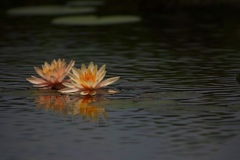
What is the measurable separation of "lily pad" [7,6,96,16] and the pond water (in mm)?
2443

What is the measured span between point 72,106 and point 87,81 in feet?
1.08

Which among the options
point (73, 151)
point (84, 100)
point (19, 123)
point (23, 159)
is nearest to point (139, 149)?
point (73, 151)

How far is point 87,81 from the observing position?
20.1 ft

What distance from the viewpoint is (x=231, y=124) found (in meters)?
5.13

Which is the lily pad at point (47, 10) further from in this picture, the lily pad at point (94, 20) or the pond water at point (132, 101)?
the pond water at point (132, 101)

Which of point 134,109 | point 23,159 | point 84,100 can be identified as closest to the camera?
point 23,159

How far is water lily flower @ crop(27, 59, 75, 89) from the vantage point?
6465 mm

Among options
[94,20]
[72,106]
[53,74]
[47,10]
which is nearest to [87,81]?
[72,106]

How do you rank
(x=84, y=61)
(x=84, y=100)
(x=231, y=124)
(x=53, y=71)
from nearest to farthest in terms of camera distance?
(x=231, y=124), (x=84, y=100), (x=53, y=71), (x=84, y=61)

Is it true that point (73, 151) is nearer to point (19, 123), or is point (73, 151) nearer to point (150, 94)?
point (19, 123)

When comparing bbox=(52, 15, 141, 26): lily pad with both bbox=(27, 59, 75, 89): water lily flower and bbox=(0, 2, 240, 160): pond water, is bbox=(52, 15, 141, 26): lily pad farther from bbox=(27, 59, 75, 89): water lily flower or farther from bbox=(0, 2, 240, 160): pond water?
bbox=(27, 59, 75, 89): water lily flower

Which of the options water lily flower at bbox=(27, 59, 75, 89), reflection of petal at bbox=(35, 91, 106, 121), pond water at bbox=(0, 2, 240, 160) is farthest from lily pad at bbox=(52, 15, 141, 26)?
reflection of petal at bbox=(35, 91, 106, 121)

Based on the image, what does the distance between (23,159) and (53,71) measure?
7.15 feet

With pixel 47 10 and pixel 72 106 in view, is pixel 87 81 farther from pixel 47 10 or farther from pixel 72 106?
pixel 47 10
